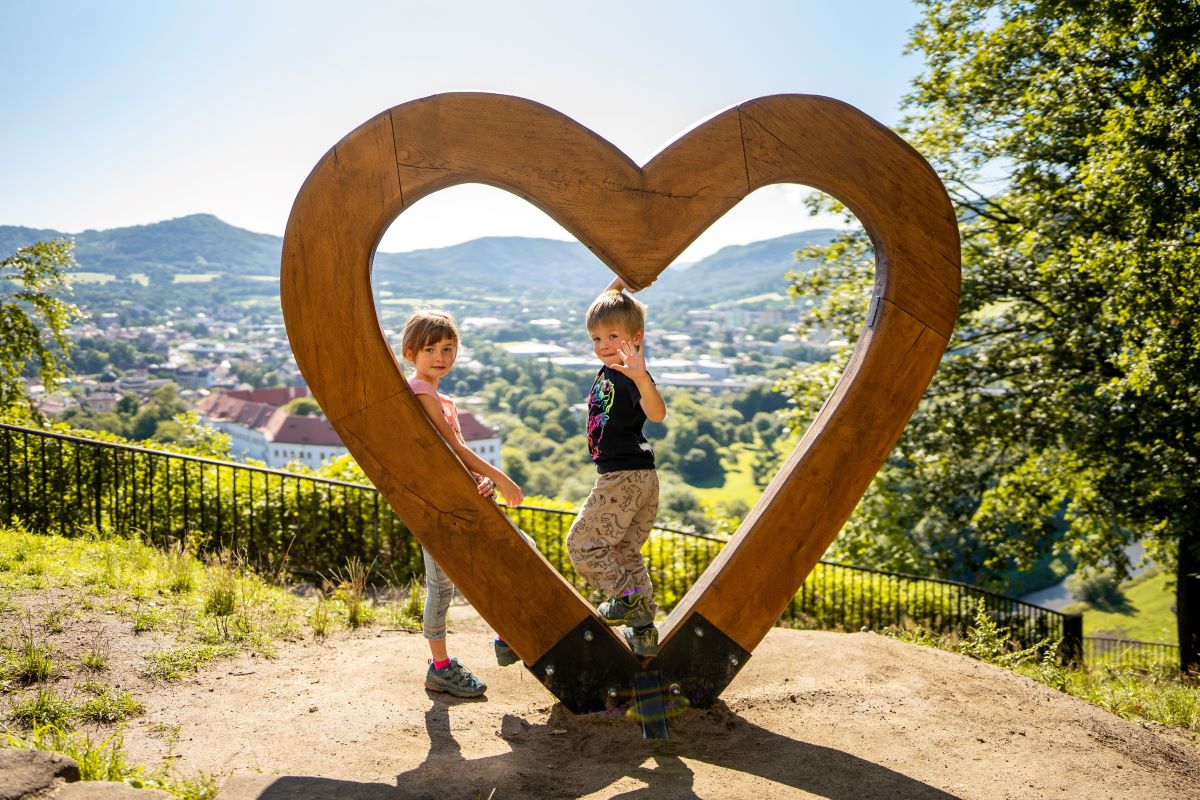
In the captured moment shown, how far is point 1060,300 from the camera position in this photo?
11.6 m

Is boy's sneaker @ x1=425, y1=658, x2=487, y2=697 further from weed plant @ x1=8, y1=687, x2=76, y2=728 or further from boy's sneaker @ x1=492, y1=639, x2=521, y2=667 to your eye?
weed plant @ x1=8, y1=687, x2=76, y2=728

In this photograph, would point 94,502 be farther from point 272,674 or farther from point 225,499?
point 272,674

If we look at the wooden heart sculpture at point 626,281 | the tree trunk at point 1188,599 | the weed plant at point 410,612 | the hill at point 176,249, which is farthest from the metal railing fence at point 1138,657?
the hill at point 176,249

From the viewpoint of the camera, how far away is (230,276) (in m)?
110

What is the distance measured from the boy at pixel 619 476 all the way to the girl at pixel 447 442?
16.5 inches

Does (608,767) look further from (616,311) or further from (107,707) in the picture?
(107,707)

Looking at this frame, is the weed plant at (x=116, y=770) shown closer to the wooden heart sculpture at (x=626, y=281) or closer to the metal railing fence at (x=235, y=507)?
the wooden heart sculpture at (x=626, y=281)

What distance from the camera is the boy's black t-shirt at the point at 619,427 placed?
4000 millimetres

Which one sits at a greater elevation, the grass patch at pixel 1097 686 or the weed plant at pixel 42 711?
the weed plant at pixel 42 711

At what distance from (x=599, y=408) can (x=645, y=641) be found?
118 cm

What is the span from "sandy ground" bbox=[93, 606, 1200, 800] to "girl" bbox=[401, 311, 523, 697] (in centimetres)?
13

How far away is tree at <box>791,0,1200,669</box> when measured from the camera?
881 centimetres

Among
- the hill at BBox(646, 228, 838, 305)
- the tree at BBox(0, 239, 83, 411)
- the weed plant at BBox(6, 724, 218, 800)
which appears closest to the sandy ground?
the weed plant at BBox(6, 724, 218, 800)

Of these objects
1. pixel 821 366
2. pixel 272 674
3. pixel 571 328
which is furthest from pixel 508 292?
pixel 272 674
